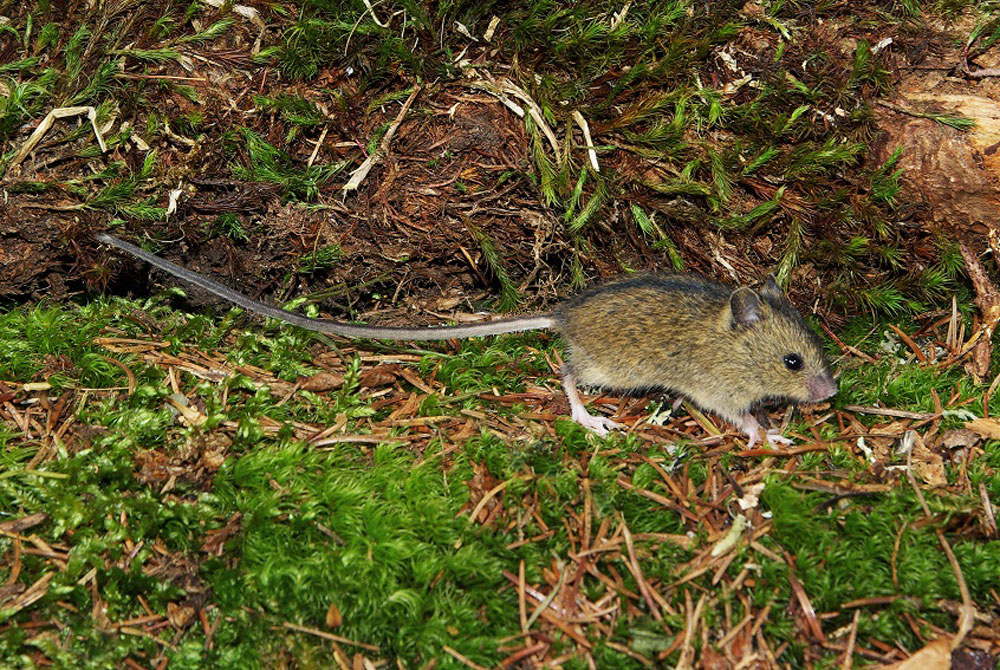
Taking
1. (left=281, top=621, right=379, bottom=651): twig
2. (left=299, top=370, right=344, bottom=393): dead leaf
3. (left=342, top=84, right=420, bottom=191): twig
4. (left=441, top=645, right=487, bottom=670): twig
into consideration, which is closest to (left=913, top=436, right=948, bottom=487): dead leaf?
(left=441, top=645, right=487, bottom=670): twig

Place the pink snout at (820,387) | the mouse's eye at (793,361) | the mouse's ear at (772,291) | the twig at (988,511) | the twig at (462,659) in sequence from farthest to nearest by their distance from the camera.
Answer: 1. the mouse's ear at (772,291)
2. the mouse's eye at (793,361)
3. the pink snout at (820,387)
4. the twig at (988,511)
5. the twig at (462,659)

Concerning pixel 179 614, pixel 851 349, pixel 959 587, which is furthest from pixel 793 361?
pixel 179 614

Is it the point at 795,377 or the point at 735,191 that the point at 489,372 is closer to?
the point at 795,377

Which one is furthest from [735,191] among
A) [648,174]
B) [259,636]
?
[259,636]

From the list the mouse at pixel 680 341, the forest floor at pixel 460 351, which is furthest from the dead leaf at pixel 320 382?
the mouse at pixel 680 341

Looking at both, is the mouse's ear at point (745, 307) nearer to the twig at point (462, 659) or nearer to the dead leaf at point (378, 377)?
the dead leaf at point (378, 377)

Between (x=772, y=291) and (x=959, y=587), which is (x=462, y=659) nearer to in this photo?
(x=959, y=587)
